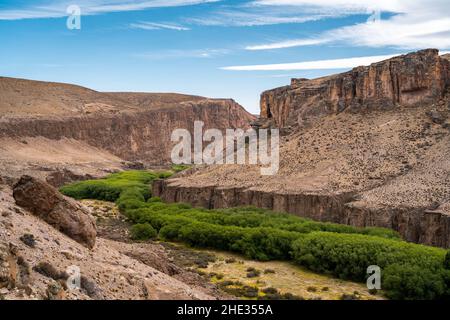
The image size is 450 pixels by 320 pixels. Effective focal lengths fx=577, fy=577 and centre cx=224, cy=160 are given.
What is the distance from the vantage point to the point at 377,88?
2292 inches

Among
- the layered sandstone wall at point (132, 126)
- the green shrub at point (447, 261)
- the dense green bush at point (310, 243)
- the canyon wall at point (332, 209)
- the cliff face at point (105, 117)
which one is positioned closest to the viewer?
the dense green bush at point (310, 243)

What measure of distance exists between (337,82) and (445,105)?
1249 cm

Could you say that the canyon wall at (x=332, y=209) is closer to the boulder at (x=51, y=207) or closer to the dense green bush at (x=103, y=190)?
the dense green bush at (x=103, y=190)

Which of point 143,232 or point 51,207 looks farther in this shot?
point 143,232

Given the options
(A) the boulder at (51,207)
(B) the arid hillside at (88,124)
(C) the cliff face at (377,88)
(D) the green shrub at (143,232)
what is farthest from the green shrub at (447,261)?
(B) the arid hillside at (88,124)

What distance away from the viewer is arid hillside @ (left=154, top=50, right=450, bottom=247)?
39500 millimetres

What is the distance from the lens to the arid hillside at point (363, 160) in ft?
130

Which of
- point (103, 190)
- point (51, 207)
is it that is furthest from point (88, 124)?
point (51, 207)

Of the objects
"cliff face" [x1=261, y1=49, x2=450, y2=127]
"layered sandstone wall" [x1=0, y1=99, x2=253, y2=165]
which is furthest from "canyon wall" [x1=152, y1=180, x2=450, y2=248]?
"layered sandstone wall" [x1=0, y1=99, x2=253, y2=165]

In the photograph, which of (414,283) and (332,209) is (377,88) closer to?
(332,209)

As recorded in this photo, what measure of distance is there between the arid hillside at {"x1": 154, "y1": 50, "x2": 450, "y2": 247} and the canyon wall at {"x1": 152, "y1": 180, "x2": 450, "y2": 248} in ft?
0.22

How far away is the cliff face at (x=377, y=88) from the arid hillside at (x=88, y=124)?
34.4 meters

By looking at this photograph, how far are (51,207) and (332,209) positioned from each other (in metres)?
27.3

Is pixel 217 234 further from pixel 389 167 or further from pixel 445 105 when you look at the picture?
pixel 445 105
